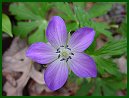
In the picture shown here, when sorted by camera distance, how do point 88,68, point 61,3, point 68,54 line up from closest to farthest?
1. point 88,68
2. point 68,54
3. point 61,3

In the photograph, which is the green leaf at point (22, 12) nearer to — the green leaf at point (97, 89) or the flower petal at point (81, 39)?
the green leaf at point (97, 89)

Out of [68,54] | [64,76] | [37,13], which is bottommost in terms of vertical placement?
[64,76]

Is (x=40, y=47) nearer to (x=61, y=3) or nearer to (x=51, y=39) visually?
(x=51, y=39)

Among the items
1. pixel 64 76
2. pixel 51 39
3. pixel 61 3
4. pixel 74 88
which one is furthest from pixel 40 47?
pixel 74 88

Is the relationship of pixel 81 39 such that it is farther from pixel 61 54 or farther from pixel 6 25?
pixel 6 25

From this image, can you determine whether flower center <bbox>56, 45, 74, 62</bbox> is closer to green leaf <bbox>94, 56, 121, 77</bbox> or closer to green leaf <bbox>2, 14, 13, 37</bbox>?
green leaf <bbox>94, 56, 121, 77</bbox>

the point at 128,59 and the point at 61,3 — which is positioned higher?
the point at 61,3

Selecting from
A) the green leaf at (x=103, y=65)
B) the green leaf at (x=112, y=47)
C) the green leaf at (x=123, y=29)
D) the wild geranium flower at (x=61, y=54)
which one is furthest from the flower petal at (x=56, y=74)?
the green leaf at (x=123, y=29)
